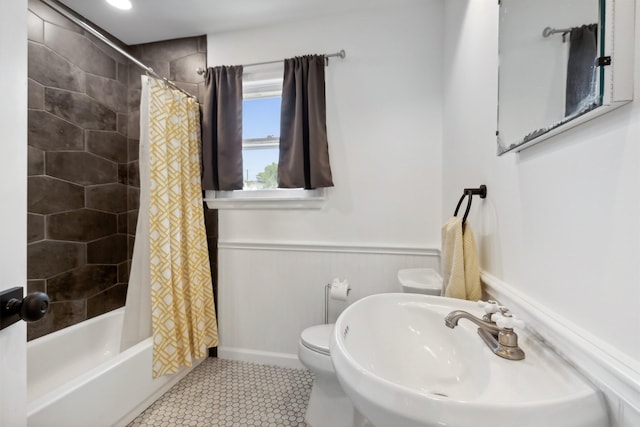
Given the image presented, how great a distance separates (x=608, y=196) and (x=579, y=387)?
1.19 ft

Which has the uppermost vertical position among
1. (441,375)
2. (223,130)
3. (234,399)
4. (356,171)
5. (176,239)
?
(223,130)

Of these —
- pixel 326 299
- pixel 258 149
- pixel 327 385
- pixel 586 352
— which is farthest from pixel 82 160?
pixel 586 352

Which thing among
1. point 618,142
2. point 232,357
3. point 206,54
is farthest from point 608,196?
point 206,54

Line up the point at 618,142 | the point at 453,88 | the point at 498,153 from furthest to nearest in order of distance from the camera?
1. the point at 453,88
2. the point at 498,153
3. the point at 618,142

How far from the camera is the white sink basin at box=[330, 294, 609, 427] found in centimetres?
42

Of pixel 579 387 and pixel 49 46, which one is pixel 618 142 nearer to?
pixel 579 387

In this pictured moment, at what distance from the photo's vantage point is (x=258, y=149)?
2.03m

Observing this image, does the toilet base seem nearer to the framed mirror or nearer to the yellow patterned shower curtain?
the yellow patterned shower curtain

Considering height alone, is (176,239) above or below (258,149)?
below

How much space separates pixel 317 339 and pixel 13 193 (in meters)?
1.30

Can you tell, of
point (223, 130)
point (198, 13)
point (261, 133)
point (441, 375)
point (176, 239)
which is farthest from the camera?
point (261, 133)

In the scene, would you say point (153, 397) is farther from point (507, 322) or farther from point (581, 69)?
point (581, 69)

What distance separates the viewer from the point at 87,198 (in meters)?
1.84

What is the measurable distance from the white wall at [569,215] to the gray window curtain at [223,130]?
1514 mm
